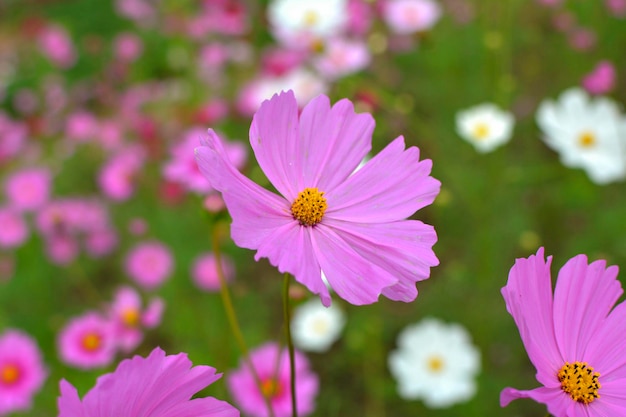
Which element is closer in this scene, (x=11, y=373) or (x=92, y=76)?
(x=11, y=373)

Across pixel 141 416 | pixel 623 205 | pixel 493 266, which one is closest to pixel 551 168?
pixel 623 205

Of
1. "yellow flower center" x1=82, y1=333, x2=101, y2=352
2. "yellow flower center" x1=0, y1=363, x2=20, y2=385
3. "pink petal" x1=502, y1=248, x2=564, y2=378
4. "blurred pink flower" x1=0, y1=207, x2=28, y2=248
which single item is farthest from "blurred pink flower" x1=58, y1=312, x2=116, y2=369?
"pink petal" x1=502, y1=248, x2=564, y2=378

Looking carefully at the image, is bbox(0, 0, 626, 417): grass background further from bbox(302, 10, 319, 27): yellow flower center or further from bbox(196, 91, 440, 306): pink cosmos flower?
bbox(196, 91, 440, 306): pink cosmos flower

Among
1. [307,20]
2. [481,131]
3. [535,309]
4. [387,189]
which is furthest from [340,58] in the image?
[535,309]

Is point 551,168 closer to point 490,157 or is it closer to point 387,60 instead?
point 490,157

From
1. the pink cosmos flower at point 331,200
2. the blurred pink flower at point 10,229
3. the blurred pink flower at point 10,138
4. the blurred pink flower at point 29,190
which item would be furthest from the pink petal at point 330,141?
the blurred pink flower at point 10,138

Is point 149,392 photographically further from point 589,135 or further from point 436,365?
point 589,135

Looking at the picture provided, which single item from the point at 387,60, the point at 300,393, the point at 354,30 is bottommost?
Answer: the point at 300,393
